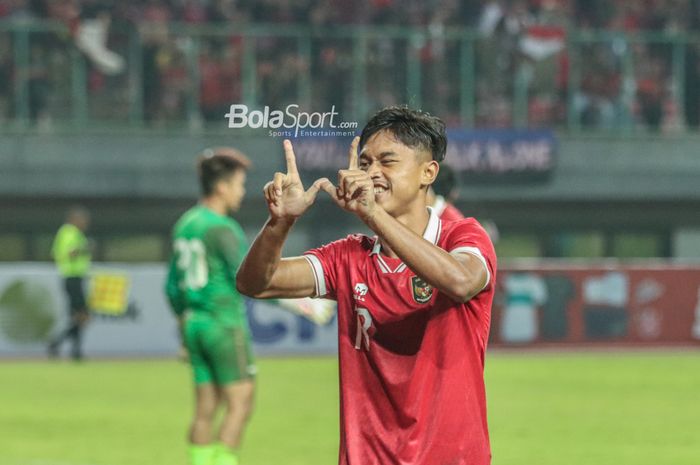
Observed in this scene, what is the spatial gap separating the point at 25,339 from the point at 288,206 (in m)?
18.9

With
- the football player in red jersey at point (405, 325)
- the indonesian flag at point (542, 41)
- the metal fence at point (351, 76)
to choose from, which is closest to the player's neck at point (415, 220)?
the football player in red jersey at point (405, 325)

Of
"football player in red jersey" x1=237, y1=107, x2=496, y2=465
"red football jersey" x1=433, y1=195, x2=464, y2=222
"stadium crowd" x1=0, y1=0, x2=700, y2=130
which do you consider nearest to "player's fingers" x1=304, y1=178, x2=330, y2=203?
"football player in red jersey" x1=237, y1=107, x2=496, y2=465

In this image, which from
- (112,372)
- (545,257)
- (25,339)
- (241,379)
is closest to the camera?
(241,379)

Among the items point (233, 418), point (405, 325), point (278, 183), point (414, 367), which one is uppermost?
point (278, 183)

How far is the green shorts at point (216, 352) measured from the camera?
9062mm

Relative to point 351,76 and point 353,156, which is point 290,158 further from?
point 351,76

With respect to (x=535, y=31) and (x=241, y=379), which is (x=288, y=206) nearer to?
(x=241, y=379)

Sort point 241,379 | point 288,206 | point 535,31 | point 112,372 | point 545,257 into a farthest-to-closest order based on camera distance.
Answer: point 545,257 → point 535,31 → point 112,372 → point 241,379 → point 288,206

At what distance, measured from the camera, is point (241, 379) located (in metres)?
9.05

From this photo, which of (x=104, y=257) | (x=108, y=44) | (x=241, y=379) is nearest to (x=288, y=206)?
(x=241, y=379)

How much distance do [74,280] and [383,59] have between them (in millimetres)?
7090

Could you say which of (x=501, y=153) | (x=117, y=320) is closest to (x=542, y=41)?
(x=501, y=153)

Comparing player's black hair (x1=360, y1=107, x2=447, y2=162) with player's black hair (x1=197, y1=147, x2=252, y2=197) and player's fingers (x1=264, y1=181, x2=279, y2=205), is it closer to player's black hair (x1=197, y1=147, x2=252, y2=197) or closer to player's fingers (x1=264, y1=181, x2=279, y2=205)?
player's fingers (x1=264, y1=181, x2=279, y2=205)

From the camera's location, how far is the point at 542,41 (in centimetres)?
2664
